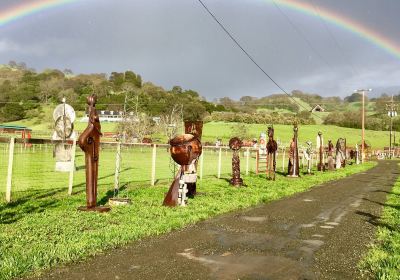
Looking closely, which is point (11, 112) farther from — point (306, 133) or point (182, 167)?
point (182, 167)

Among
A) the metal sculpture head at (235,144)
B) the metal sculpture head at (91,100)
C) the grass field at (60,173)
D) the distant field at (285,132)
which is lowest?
the grass field at (60,173)

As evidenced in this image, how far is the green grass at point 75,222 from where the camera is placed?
6152 millimetres

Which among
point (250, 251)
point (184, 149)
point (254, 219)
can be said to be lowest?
point (254, 219)

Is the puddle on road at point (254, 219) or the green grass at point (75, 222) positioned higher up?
the green grass at point (75, 222)

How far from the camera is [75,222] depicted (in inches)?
348

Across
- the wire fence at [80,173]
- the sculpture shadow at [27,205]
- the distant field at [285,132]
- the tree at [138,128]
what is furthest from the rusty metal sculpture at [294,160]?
the distant field at [285,132]

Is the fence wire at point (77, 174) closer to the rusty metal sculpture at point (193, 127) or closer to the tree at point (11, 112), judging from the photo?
the rusty metal sculpture at point (193, 127)

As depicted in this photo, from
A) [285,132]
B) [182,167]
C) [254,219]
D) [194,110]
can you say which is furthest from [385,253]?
[194,110]

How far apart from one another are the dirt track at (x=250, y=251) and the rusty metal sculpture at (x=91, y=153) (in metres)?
2.80

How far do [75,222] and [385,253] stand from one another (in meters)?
5.91

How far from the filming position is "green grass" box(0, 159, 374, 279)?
615cm

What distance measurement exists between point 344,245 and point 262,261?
2.11 metres

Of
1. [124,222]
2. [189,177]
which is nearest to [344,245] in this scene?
[124,222]

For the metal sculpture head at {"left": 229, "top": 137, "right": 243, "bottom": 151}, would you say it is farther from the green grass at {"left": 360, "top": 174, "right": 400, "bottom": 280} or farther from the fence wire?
the green grass at {"left": 360, "top": 174, "right": 400, "bottom": 280}
